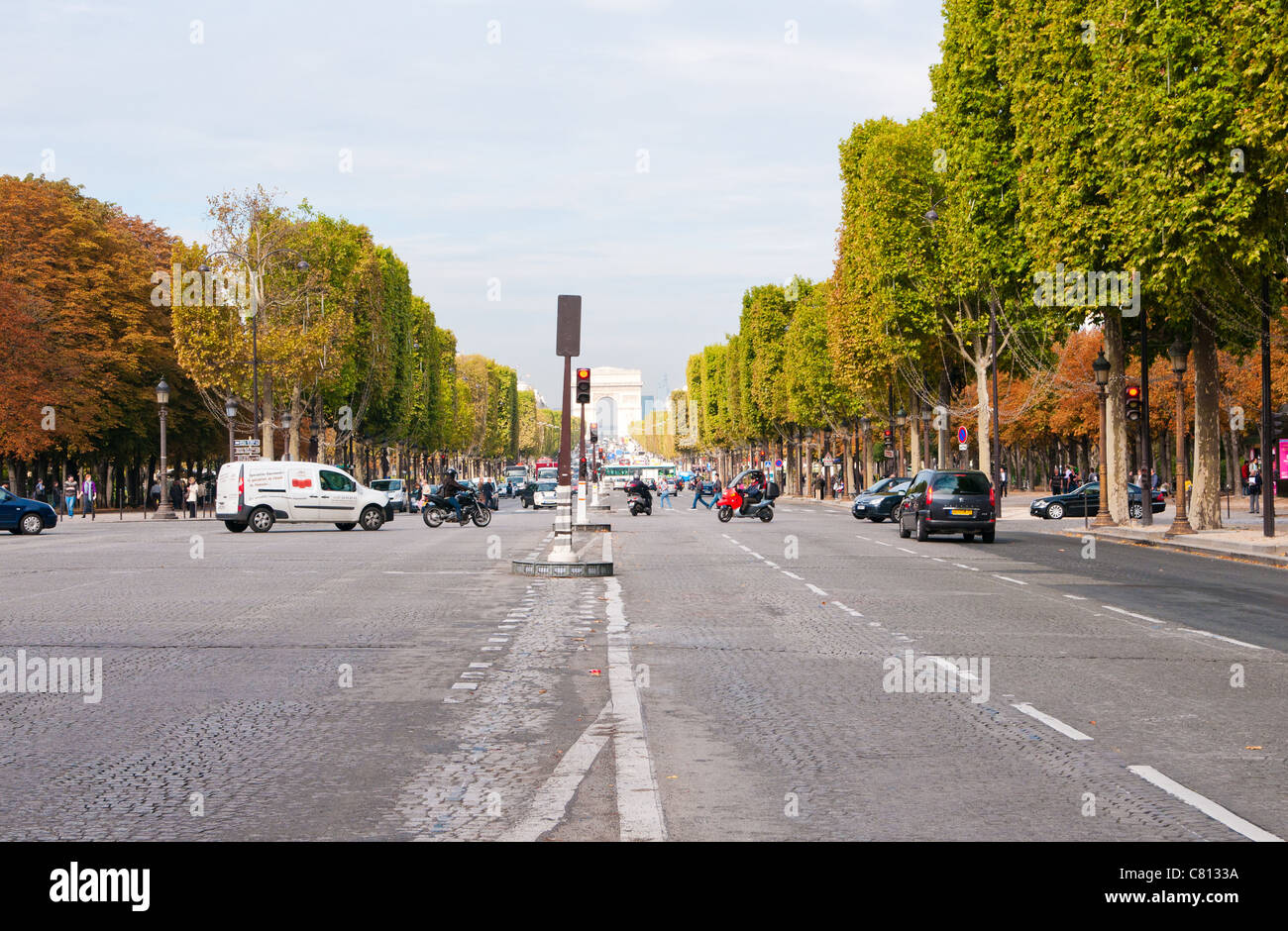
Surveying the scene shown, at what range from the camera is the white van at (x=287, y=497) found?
4041 cm

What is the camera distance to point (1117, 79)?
31.4 metres

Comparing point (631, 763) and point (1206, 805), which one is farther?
point (631, 763)

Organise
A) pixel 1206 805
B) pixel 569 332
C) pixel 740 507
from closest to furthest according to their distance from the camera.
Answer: pixel 1206 805 < pixel 569 332 < pixel 740 507

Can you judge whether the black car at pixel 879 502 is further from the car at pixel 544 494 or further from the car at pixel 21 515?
the car at pixel 21 515

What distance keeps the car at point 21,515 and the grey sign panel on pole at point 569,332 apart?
2412 cm

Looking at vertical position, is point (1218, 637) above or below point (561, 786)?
below

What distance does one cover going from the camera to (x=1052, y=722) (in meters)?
9.02

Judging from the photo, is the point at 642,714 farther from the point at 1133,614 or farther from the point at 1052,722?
the point at 1133,614

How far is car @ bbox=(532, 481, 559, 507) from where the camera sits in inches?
2982

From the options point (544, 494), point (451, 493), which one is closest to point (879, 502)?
point (451, 493)

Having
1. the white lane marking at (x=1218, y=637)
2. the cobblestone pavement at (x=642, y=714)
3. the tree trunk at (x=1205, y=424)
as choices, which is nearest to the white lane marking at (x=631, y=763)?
the cobblestone pavement at (x=642, y=714)

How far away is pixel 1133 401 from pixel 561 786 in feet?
114
